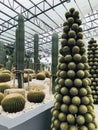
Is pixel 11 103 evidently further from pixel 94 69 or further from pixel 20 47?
pixel 94 69

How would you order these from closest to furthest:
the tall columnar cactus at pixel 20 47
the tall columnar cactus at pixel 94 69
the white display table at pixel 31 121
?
the white display table at pixel 31 121
the tall columnar cactus at pixel 20 47
the tall columnar cactus at pixel 94 69

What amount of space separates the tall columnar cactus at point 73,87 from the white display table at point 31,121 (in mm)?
187

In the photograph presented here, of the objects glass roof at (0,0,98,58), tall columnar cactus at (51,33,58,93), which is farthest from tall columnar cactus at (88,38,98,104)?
glass roof at (0,0,98,58)

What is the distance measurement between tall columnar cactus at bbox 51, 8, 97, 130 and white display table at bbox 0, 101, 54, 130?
187 millimetres

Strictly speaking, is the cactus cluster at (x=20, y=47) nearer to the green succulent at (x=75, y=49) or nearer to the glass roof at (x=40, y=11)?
the green succulent at (x=75, y=49)

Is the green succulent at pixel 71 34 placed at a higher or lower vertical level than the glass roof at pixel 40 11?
lower

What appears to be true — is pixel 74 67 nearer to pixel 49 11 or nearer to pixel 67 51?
pixel 67 51

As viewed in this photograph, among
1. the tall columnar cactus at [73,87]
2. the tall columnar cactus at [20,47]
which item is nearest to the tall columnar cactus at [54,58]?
the tall columnar cactus at [20,47]

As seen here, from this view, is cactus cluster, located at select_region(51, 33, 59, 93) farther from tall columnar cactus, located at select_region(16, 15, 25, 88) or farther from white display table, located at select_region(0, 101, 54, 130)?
white display table, located at select_region(0, 101, 54, 130)

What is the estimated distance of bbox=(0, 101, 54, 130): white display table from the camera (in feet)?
5.81

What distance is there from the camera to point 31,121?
197cm

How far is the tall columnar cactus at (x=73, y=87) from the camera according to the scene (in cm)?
193

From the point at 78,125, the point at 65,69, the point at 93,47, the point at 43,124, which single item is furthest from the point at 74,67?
the point at 93,47

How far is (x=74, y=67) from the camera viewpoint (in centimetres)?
201
